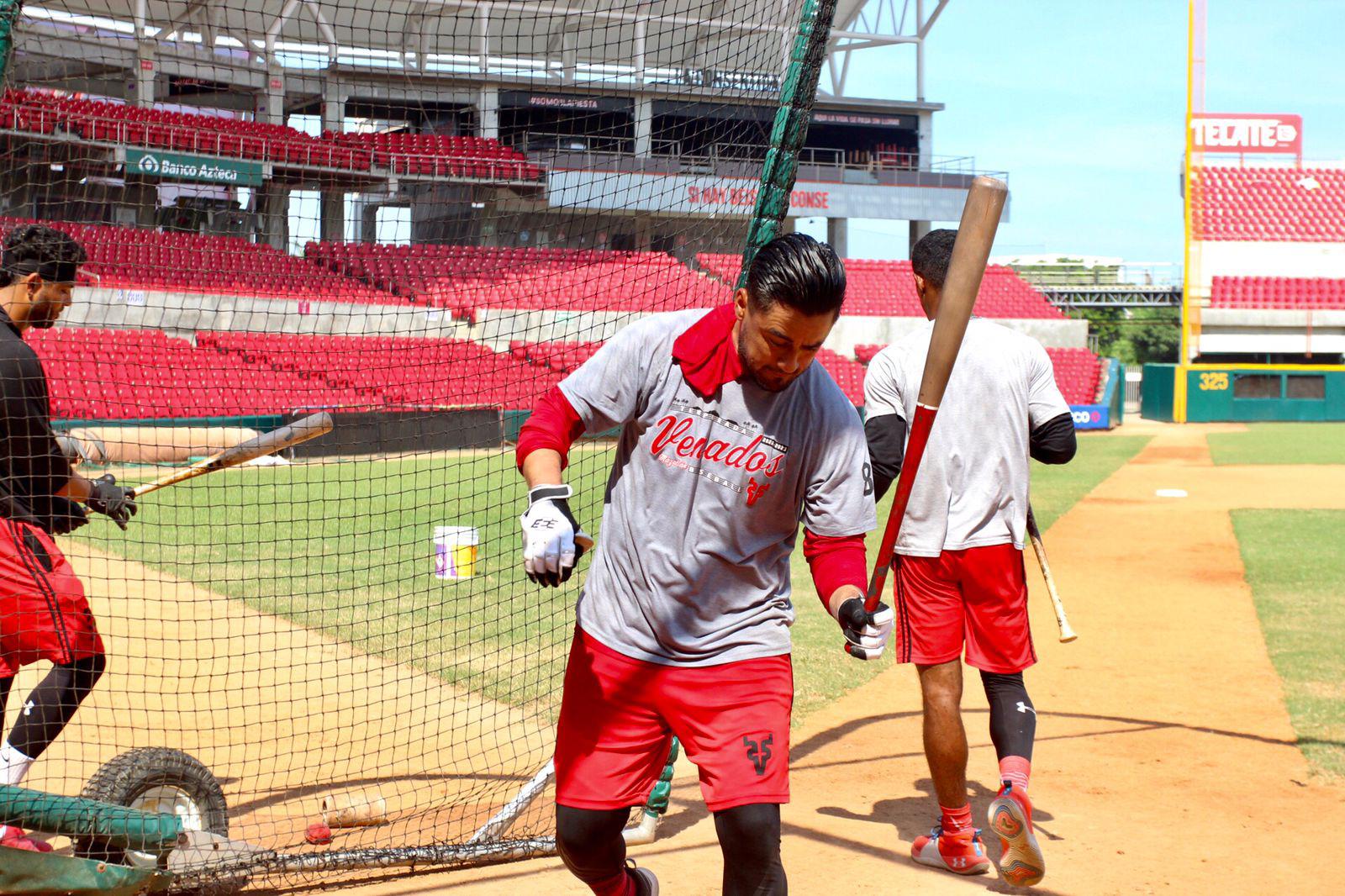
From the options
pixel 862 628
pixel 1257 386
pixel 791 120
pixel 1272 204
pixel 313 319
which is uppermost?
pixel 1272 204


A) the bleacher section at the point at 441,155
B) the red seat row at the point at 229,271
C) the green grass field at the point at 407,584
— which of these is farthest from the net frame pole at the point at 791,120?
the red seat row at the point at 229,271

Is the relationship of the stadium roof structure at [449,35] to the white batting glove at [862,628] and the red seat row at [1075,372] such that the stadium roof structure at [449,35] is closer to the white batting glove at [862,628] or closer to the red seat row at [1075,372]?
the white batting glove at [862,628]

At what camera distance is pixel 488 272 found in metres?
13.8

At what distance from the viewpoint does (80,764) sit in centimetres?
494

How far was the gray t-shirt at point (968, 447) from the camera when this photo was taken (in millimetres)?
3920

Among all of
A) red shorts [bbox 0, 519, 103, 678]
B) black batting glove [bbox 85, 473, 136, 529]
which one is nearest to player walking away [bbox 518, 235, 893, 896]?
red shorts [bbox 0, 519, 103, 678]

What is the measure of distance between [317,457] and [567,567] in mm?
14265

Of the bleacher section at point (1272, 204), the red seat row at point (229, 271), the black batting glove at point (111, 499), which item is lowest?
the black batting glove at point (111, 499)

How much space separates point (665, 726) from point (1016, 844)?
140 centimetres

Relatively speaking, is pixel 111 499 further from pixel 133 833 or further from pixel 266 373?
pixel 266 373

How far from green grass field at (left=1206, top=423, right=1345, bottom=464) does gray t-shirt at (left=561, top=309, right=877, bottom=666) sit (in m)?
20.1

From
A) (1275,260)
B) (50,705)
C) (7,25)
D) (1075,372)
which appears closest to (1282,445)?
(1075,372)

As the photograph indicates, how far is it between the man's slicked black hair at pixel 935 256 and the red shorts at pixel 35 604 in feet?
9.50

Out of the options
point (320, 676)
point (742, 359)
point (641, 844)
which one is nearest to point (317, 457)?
point (320, 676)
